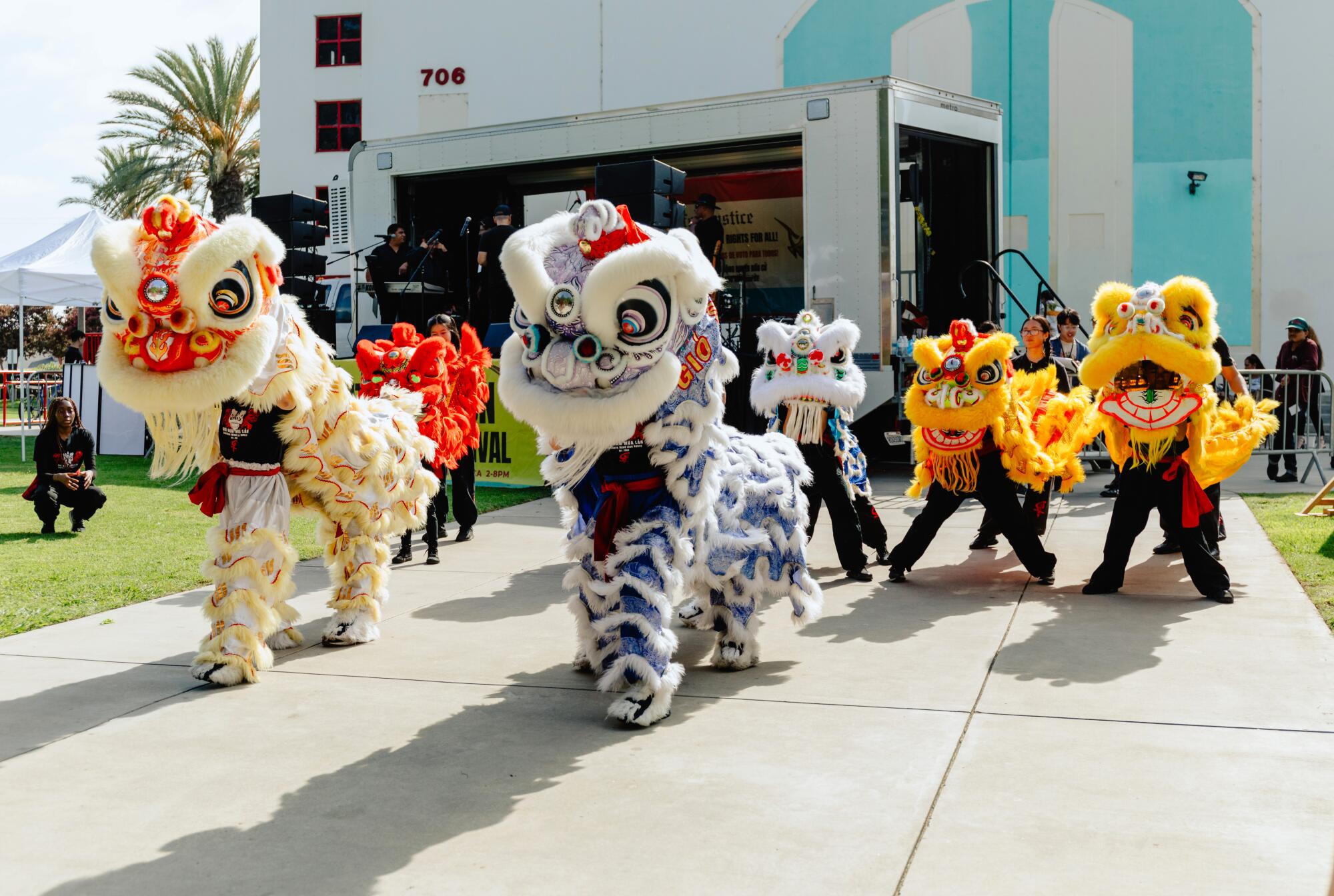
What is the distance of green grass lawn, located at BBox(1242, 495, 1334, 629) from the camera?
6621mm

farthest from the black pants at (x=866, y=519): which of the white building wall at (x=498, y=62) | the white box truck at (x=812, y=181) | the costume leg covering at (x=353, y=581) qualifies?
the white building wall at (x=498, y=62)

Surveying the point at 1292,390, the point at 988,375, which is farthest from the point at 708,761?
the point at 1292,390

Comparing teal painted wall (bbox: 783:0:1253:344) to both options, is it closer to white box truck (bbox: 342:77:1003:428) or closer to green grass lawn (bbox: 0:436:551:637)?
white box truck (bbox: 342:77:1003:428)

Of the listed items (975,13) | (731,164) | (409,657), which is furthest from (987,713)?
(975,13)

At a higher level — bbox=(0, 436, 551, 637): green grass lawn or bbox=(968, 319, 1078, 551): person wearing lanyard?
bbox=(968, 319, 1078, 551): person wearing lanyard

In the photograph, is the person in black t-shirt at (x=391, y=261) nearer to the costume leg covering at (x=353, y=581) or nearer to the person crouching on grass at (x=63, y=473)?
the person crouching on grass at (x=63, y=473)

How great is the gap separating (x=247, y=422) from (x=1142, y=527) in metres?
4.93

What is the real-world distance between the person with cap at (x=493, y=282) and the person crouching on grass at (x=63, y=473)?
4906 millimetres

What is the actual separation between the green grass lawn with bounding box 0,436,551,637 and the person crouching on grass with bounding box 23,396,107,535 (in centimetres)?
18

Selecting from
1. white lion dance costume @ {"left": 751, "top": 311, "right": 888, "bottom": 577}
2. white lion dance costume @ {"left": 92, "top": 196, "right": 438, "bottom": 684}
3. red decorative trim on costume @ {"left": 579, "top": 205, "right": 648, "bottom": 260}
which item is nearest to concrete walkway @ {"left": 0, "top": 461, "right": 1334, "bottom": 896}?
white lion dance costume @ {"left": 92, "top": 196, "right": 438, "bottom": 684}

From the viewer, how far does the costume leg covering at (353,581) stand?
19.0ft

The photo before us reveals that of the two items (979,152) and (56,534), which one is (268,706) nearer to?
(56,534)

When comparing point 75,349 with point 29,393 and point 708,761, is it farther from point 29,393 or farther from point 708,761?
point 708,761

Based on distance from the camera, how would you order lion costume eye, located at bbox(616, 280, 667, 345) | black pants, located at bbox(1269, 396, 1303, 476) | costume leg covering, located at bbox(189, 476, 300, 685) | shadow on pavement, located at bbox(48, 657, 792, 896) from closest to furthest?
shadow on pavement, located at bbox(48, 657, 792, 896)
lion costume eye, located at bbox(616, 280, 667, 345)
costume leg covering, located at bbox(189, 476, 300, 685)
black pants, located at bbox(1269, 396, 1303, 476)
